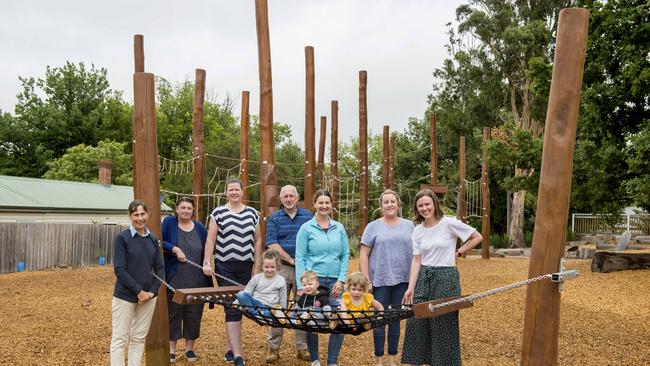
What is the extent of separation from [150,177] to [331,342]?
1.96m

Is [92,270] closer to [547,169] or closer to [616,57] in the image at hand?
[616,57]

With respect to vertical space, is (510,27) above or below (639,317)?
above

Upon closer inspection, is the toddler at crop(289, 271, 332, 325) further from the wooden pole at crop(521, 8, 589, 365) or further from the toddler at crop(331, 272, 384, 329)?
the wooden pole at crop(521, 8, 589, 365)

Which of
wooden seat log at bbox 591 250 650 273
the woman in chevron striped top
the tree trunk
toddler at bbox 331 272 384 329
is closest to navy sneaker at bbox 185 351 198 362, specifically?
the woman in chevron striped top

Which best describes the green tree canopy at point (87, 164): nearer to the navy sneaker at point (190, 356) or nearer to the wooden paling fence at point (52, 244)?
the wooden paling fence at point (52, 244)

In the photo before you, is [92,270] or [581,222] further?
[581,222]

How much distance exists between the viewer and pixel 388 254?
221 inches

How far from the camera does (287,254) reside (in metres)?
6.21

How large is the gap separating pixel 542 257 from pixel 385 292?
5.29ft

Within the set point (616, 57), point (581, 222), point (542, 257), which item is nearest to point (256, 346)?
point (542, 257)

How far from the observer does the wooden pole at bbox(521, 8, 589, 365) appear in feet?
14.4

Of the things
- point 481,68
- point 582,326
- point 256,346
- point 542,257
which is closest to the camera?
point 542,257

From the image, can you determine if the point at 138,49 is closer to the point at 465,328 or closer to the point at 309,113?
the point at 309,113

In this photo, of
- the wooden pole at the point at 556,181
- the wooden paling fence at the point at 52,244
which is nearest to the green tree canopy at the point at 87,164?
the wooden paling fence at the point at 52,244
